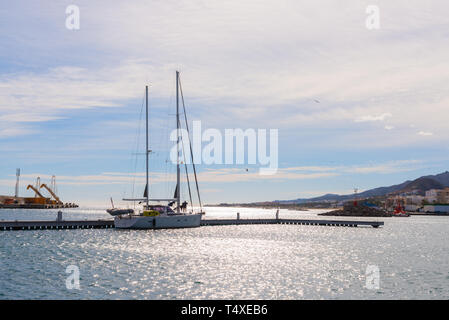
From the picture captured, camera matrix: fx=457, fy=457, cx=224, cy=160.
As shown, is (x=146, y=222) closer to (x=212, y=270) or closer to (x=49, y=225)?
(x=49, y=225)

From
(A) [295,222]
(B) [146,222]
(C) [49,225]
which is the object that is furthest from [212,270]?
(A) [295,222]

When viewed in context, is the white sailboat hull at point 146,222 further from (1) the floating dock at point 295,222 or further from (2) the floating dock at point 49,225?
(1) the floating dock at point 295,222

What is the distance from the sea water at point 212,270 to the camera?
2928 cm

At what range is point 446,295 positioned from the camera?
29703 mm

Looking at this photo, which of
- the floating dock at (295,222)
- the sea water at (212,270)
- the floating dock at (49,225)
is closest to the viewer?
the sea water at (212,270)

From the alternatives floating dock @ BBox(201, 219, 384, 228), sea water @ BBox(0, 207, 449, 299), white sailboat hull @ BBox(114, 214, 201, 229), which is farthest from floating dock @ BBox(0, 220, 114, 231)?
floating dock @ BBox(201, 219, 384, 228)

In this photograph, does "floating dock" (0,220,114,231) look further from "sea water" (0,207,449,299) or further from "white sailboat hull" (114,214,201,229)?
"sea water" (0,207,449,299)

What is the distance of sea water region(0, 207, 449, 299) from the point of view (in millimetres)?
29281

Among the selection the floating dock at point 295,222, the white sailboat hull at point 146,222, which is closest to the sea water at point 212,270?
the white sailboat hull at point 146,222

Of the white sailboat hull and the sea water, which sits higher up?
the white sailboat hull

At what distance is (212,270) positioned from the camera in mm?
38188

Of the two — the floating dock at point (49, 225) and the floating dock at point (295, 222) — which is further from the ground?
the floating dock at point (49, 225)
